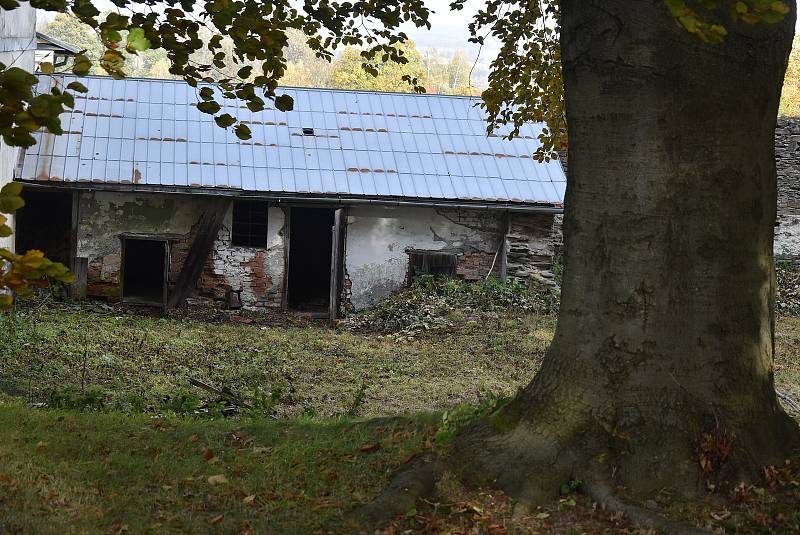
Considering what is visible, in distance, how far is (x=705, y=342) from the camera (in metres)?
4.31

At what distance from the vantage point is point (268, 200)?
1647cm

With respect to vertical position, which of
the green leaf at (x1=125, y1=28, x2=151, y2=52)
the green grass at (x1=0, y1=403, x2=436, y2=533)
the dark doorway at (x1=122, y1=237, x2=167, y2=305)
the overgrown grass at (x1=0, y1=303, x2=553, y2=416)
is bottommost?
the overgrown grass at (x1=0, y1=303, x2=553, y2=416)

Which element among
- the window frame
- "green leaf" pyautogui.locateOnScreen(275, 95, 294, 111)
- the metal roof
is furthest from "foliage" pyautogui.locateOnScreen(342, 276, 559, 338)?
"green leaf" pyautogui.locateOnScreen(275, 95, 294, 111)

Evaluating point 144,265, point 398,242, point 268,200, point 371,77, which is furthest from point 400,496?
point 371,77

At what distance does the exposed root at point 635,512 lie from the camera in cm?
396

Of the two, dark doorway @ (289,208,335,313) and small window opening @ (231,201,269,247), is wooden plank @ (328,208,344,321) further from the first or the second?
dark doorway @ (289,208,335,313)

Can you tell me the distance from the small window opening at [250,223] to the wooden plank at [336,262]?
1382 mm

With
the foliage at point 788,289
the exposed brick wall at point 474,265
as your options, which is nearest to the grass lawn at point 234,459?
the exposed brick wall at point 474,265

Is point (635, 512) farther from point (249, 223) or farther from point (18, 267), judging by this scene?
point (249, 223)

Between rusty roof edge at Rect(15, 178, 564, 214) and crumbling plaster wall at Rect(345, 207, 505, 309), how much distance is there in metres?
0.39

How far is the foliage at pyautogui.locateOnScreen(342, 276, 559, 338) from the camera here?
15.0 metres

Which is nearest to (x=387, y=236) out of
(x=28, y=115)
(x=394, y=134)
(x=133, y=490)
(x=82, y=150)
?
(x=394, y=134)

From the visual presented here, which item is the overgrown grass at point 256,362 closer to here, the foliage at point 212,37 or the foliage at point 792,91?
the foliage at point 212,37

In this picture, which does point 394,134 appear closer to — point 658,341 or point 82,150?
point 82,150
